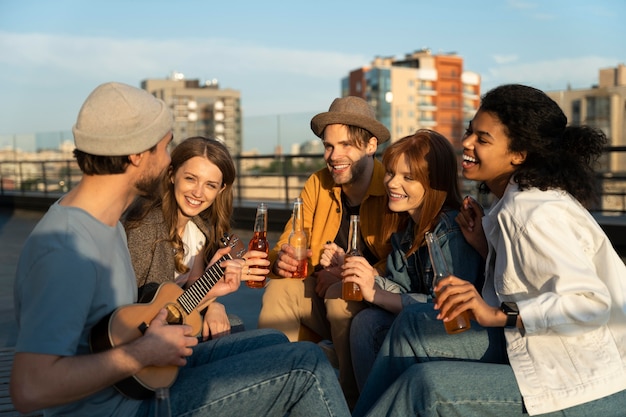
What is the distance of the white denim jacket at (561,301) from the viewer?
7.32 ft

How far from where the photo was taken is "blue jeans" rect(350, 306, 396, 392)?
3166 millimetres

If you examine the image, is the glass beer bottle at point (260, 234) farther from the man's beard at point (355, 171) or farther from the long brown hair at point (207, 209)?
the man's beard at point (355, 171)

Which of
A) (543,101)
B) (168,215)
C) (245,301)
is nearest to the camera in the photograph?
(543,101)

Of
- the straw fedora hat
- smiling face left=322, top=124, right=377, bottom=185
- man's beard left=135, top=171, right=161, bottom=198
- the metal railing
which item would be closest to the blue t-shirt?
man's beard left=135, top=171, right=161, bottom=198

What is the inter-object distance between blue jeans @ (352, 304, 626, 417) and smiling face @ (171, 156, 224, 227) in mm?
1140

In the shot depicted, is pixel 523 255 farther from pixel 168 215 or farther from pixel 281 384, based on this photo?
pixel 168 215

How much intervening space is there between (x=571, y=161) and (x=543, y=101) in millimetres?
245

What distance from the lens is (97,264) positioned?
6.50ft

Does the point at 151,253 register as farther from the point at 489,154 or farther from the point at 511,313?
the point at 511,313

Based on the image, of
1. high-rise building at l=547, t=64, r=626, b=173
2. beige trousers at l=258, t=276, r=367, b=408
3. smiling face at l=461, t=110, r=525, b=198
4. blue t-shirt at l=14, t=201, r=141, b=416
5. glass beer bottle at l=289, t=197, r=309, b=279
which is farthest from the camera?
high-rise building at l=547, t=64, r=626, b=173

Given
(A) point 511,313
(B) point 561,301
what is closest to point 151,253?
(A) point 511,313

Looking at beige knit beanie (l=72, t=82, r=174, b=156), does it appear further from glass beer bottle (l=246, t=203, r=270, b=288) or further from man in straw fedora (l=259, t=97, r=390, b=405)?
man in straw fedora (l=259, t=97, r=390, b=405)

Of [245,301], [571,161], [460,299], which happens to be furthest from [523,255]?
[245,301]

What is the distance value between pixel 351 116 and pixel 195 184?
3.31ft
